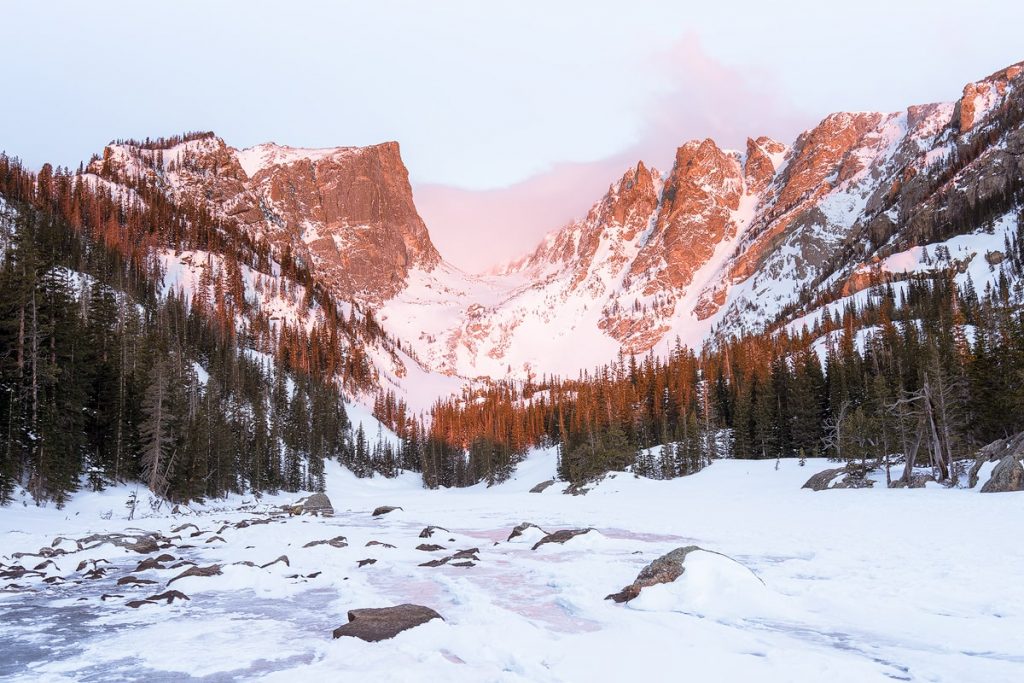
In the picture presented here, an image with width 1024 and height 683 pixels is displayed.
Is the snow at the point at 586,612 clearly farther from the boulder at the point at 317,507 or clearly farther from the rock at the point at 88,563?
the boulder at the point at 317,507

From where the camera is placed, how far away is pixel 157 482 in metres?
38.9

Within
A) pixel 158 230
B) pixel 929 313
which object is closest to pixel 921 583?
pixel 929 313

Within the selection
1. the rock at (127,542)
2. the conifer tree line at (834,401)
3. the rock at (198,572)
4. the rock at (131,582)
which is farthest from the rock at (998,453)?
the rock at (127,542)

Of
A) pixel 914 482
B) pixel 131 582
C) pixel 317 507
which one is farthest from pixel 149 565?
pixel 914 482

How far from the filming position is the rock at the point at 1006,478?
2309 cm

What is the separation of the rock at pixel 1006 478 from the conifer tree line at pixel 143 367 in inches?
1714

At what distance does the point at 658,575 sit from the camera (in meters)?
10.4

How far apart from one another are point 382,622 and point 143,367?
4797cm

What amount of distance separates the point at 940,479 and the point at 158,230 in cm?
15064

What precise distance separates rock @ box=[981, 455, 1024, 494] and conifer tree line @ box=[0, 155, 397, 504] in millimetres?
43532

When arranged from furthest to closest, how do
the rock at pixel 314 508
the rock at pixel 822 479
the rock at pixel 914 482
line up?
the rock at pixel 314 508 < the rock at pixel 822 479 < the rock at pixel 914 482

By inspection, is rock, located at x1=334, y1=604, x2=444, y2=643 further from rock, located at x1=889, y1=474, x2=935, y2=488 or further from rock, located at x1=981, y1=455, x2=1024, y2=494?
rock, located at x1=889, y1=474, x2=935, y2=488

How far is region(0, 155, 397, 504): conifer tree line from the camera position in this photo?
29.8 metres

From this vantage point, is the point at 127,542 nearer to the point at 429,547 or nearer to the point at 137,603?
the point at 429,547
